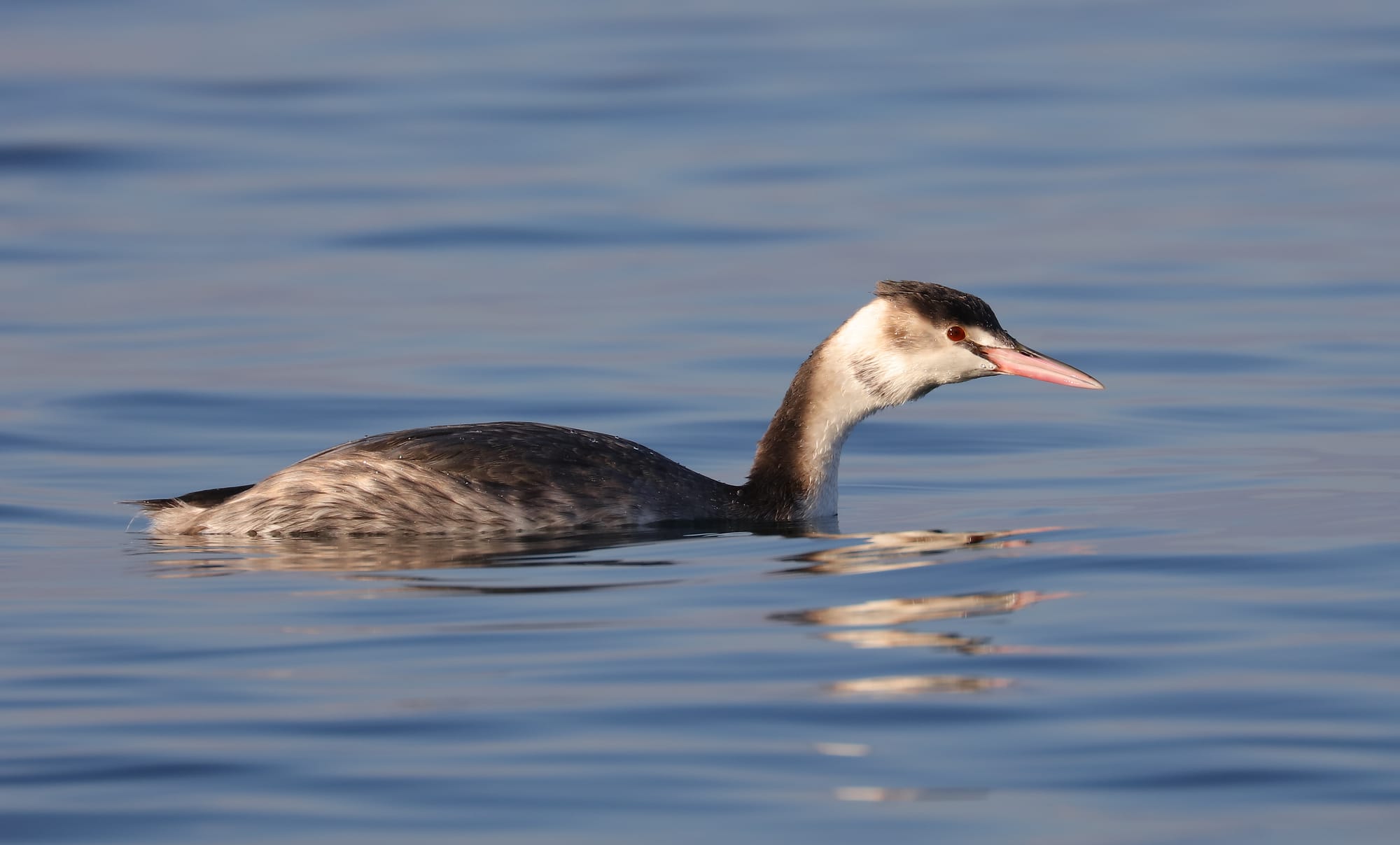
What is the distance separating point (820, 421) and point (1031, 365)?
1.00 metres

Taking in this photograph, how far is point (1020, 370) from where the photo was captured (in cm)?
1151

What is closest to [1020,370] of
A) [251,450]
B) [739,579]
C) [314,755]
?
[739,579]

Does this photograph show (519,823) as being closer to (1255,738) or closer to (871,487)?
(1255,738)

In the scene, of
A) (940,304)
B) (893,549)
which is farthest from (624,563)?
(940,304)

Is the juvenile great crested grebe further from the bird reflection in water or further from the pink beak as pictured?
the bird reflection in water

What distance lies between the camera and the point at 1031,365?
11.5 m

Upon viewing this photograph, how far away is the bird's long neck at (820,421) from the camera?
37.8ft

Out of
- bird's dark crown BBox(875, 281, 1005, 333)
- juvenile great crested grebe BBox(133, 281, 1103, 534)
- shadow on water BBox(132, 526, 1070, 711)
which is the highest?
bird's dark crown BBox(875, 281, 1005, 333)

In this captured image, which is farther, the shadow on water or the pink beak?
the pink beak

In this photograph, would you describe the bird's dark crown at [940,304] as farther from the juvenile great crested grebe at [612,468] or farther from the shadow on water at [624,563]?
the shadow on water at [624,563]

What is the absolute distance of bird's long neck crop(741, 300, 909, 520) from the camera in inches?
453

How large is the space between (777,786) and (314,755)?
1331 millimetres

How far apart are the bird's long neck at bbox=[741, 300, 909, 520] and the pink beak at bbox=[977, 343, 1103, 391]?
1.55 feet

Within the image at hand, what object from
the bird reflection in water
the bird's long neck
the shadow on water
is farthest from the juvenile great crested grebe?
the bird reflection in water
